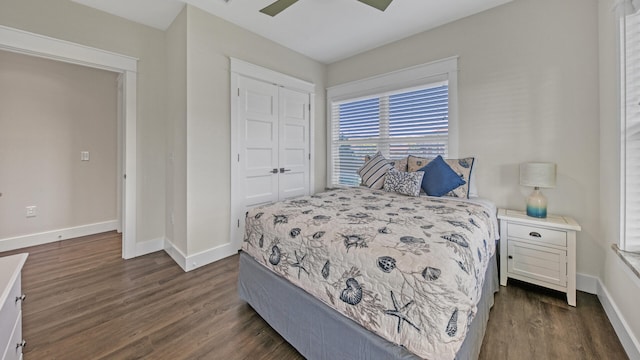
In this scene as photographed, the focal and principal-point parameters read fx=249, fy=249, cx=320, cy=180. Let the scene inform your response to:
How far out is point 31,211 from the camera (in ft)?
10.4

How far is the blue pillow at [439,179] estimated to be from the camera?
2.44 m

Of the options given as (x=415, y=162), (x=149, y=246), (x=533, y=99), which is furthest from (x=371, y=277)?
(x=149, y=246)

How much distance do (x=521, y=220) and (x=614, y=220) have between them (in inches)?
20.1

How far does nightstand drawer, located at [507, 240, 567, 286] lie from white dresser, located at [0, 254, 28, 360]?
3087mm

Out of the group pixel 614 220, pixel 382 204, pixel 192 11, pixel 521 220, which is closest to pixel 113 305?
pixel 382 204

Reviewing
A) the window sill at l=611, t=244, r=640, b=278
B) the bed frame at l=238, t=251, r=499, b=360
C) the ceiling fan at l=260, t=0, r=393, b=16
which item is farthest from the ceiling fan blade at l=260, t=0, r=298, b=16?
the window sill at l=611, t=244, r=640, b=278

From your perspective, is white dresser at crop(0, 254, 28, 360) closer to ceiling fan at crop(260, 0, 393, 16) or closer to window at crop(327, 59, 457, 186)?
ceiling fan at crop(260, 0, 393, 16)

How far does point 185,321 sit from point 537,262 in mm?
2771

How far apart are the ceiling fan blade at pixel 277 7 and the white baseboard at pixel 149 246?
9.50ft

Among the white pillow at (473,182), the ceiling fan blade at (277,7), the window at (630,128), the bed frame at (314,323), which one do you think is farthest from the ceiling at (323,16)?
the bed frame at (314,323)

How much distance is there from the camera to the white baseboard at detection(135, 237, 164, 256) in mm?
2887

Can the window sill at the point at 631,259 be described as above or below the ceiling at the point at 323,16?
below

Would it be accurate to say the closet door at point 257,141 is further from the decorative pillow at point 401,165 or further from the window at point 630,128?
the window at point 630,128

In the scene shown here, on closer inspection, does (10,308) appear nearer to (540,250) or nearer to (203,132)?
(203,132)
